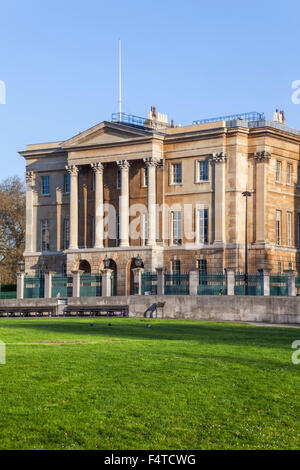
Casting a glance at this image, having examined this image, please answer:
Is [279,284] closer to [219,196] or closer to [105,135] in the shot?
[219,196]

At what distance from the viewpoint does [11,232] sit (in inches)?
4149

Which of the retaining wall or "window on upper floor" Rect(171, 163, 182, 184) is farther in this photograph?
"window on upper floor" Rect(171, 163, 182, 184)

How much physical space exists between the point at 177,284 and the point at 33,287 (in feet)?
47.6

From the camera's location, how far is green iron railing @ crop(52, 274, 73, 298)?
65312 mm

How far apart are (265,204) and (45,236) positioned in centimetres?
2357

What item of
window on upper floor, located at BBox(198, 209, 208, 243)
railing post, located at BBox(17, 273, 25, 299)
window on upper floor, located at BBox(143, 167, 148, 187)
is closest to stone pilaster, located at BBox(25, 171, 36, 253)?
window on upper floor, located at BBox(143, 167, 148, 187)

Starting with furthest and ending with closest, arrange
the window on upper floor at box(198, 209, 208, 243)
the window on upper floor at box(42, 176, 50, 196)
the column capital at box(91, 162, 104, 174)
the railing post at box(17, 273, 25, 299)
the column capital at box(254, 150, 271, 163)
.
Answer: the window on upper floor at box(42, 176, 50, 196) < the column capital at box(91, 162, 104, 174) < the window on upper floor at box(198, 209, 208, 243) < the column capital at box(254, 150, 271, 163) < the railing post at box(17, 273, 25, 299)

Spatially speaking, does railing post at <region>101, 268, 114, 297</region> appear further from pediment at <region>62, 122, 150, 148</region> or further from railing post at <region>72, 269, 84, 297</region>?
pediment at <region>62, 122, 150, 148</region>

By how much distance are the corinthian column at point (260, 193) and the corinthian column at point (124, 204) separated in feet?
37.9

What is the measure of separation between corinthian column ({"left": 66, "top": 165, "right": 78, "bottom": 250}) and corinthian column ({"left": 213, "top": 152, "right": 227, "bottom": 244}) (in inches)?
550

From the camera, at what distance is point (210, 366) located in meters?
23.6

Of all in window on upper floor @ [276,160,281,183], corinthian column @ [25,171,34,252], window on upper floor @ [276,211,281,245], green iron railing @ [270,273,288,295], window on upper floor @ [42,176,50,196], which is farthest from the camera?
window on upper floor @ [42,176,50,196]

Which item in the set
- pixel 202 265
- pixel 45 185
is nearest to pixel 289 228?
pixel 202 265

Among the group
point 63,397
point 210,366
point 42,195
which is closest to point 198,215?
point 42,195
